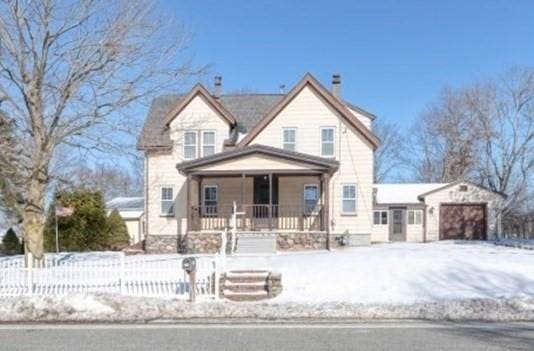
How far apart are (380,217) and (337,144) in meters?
8.83

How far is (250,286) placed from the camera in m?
10.7

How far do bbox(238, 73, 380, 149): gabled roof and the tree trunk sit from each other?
34.5 feet

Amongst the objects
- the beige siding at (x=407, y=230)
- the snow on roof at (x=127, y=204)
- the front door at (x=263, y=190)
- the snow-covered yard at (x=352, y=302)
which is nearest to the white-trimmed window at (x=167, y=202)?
the front door at (x=263, y=190)

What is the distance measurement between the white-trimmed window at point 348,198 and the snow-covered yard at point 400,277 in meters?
6.19

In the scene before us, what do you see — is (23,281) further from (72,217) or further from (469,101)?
(469,101)

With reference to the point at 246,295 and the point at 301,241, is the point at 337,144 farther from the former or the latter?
the point at 246,295

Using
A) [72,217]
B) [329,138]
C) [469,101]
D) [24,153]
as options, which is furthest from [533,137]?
[24,153]

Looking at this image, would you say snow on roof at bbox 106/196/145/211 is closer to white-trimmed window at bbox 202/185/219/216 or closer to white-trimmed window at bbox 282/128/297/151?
white-trimmed window at bbox 202/185/219/216

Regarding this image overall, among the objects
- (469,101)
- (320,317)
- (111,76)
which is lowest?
(320,317)

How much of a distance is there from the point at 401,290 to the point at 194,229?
43.2 ft

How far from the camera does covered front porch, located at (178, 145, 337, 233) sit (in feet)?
72.6

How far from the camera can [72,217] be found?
25.3 metres

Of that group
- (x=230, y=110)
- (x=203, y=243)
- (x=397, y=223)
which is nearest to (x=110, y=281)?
(x=203, y=243)

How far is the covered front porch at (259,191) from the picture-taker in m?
22.1
